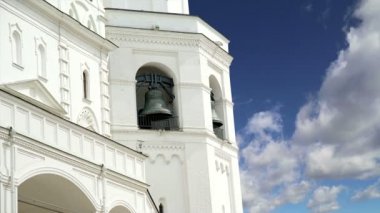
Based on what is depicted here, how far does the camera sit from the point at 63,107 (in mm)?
26797

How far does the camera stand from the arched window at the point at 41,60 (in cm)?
2614

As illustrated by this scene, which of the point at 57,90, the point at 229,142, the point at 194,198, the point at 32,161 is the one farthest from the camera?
the point at 229,142

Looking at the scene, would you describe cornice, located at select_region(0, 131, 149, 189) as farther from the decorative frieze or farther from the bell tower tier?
the bell tower tier

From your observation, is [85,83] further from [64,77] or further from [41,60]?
[41,60]

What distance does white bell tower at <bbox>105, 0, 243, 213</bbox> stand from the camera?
35656mm

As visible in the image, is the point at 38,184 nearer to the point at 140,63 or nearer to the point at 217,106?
the point at 140,63

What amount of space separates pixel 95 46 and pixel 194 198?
9.62m

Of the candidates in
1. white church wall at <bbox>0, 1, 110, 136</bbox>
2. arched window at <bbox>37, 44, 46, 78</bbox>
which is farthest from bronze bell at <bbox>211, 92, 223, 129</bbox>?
arched window at <bbox>37, 44, 46, 78</bbox>

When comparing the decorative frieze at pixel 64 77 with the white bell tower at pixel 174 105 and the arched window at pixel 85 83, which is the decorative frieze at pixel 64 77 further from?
the white bell tower at pixel 174 105

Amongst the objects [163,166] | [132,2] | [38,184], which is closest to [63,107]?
[38,184]

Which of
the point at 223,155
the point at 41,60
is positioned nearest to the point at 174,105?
the point at 223,155

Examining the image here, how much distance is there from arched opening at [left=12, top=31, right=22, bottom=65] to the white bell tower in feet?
34.6

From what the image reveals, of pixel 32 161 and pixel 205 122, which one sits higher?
pixel 205 122

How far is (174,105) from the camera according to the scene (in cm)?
3741
